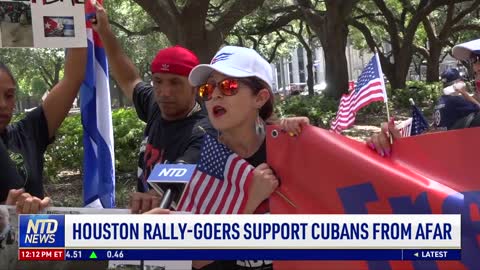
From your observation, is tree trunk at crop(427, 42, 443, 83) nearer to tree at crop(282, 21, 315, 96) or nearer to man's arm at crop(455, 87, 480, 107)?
tree at crop(282, 21, 315, 96)

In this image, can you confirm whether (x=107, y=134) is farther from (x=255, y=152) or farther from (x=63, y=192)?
(x=63, y=192)

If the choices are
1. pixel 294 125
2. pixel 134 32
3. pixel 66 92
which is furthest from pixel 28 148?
pixel 134 32

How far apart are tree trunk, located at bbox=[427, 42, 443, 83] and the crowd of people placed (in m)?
27.7

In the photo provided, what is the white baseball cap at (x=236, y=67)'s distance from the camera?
2.43 metres

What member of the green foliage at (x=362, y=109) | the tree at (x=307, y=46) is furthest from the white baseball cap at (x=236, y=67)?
the tree at (x=307, y=46)

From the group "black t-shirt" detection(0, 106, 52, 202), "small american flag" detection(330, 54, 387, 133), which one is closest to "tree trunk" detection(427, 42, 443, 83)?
"small american flag" detection(330, 54, 387, 133)

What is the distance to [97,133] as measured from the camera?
408 cm

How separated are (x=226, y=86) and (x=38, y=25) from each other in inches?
57.8

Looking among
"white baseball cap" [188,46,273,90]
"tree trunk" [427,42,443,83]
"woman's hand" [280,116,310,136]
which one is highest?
"tree trunk" [427,42,443,83]

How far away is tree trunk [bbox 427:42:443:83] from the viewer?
2984cm

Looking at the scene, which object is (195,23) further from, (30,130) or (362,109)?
(362,109)

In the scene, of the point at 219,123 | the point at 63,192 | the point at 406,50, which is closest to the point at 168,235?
the point at 219,123

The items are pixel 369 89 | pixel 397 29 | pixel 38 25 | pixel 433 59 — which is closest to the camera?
pixel 38 25

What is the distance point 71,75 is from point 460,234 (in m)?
2.16
